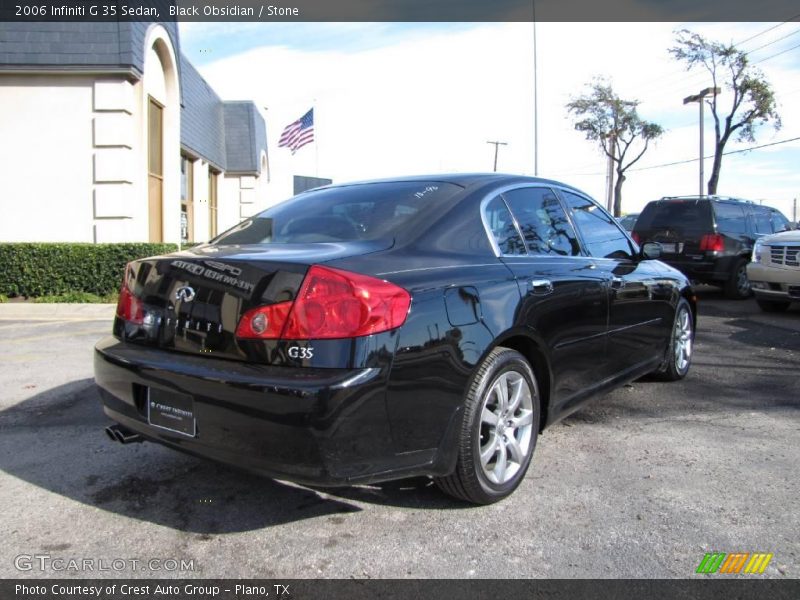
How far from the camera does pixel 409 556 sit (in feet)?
8.63

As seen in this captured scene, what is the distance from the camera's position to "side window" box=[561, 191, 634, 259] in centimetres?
426

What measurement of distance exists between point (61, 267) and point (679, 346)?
10.7 meters

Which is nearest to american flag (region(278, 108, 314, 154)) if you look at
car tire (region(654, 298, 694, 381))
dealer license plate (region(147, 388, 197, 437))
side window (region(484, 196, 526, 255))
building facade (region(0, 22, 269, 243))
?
building facade (region(0, 22, 269, 243))

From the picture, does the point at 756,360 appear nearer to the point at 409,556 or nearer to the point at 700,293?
the point at 409,556

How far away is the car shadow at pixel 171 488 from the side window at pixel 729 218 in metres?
9.80

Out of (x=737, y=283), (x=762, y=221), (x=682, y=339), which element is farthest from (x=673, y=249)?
(x=682, y=339)

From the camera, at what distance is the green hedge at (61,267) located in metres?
11.6

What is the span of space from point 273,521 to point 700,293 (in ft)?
39.1

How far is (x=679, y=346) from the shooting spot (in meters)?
5.52

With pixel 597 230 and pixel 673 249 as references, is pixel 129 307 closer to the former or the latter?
pixel 597 230

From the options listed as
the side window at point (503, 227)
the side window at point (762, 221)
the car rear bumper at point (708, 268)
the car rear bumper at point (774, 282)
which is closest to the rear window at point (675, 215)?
the car rear bumper at point (708, 268)

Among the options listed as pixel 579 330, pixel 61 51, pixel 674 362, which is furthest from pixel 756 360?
pixel 61 51

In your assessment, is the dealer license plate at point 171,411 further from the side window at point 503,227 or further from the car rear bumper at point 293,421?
the side window at point 503,227

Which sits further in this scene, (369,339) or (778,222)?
(778,222)
